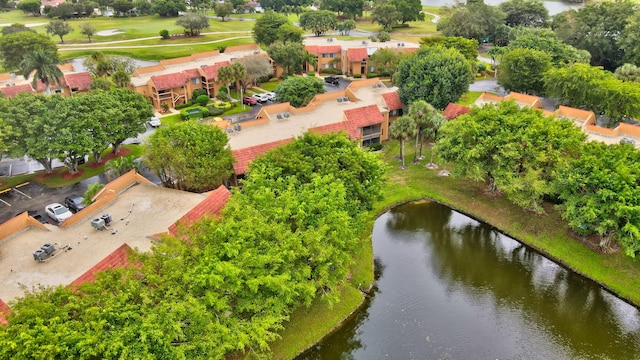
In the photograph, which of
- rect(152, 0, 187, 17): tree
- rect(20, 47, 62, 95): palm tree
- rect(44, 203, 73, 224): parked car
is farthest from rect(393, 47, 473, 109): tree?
rect(152, 0, 187, 17): tree

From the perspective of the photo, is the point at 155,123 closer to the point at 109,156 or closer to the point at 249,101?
the point at 109,156

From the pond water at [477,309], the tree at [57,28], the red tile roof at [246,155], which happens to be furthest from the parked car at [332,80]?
the tree at [57,28]

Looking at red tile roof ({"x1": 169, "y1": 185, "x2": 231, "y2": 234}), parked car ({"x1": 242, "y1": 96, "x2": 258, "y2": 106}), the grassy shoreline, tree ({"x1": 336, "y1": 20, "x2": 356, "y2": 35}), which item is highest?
tree ({"x1": 336, "y1": 20, "x2": 356, "y2": 35})

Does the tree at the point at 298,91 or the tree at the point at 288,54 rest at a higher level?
the tree at the point at 288,54

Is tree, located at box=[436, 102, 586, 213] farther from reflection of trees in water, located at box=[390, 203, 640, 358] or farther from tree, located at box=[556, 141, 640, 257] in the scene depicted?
reflection of trees in water, located at box=[390, 203, 640, 358]

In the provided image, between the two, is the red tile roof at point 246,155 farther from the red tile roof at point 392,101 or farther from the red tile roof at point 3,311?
the red tile roof at point 3,311
